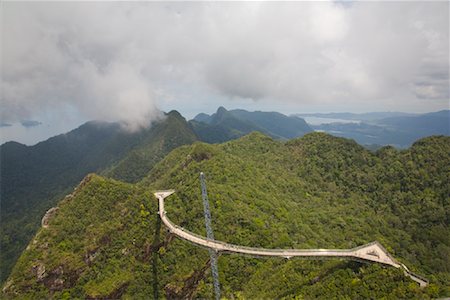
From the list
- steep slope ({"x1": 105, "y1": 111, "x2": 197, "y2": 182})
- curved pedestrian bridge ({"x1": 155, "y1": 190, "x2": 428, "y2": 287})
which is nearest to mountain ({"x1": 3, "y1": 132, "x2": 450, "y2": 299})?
curved pedestrian bridge ({"x1": 155, "y1": 190, "x2": 428, "y2": 287})

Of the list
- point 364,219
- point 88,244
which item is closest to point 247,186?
point 364,219

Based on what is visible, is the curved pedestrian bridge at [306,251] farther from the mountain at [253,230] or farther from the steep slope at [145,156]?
the steep slope at [145,156]

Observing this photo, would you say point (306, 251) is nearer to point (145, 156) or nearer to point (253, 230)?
point (253, 230)

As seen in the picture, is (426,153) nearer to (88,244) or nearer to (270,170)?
(270,170)

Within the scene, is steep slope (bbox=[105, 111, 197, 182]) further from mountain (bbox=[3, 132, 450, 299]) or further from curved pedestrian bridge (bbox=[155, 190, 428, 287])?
curved pedestrian bridge (bbox=[155, 190, 428, 287])

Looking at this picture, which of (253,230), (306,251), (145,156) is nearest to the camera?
Result: (306,251)

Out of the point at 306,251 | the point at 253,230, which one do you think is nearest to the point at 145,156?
the point at 253,230

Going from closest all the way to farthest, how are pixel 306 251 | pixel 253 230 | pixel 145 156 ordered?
1. pixel 306 251
2. pixel 253 230
3. pixel 145 156

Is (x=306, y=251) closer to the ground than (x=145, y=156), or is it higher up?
closer to the ground
